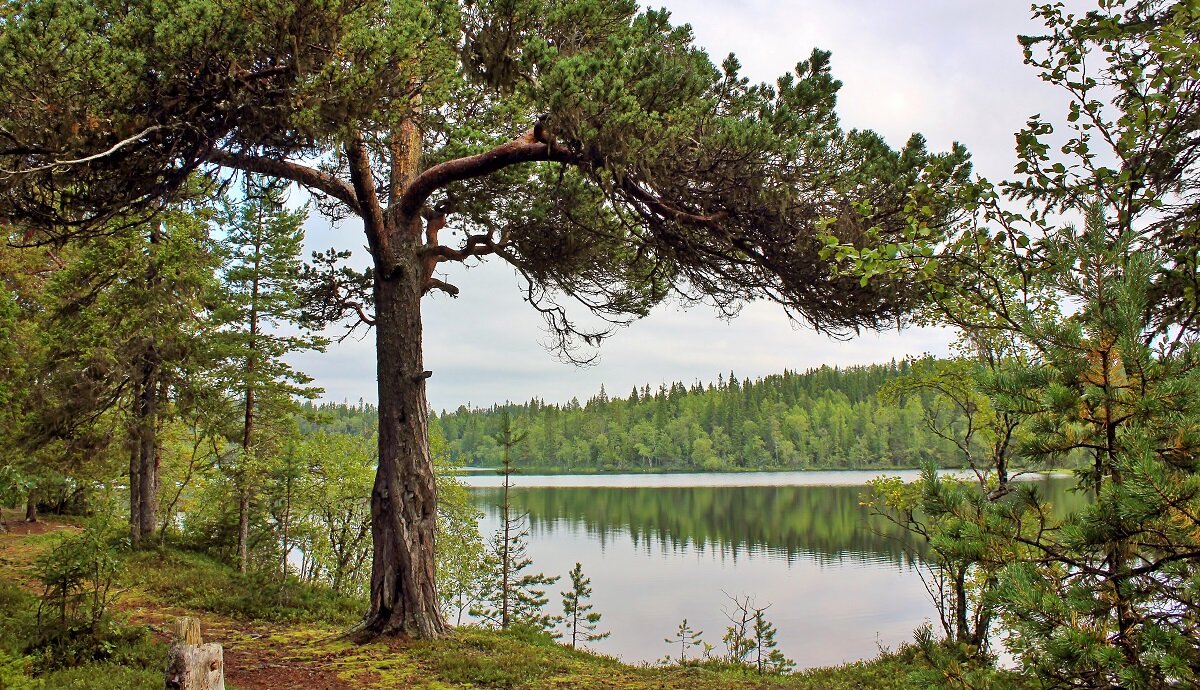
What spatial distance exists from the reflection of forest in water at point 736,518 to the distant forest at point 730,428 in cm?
2802

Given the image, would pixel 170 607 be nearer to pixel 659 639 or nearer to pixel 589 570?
pixel 659 639

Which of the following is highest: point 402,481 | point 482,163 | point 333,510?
point 482,163

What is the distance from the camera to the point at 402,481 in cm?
790

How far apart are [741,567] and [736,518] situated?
14.6m

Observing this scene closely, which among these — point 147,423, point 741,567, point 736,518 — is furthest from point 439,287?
point 736,518

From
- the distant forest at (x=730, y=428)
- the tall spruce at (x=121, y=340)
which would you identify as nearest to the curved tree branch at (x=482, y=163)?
the tall spruce at (x=121, y=340)

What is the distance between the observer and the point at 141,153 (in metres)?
5.68

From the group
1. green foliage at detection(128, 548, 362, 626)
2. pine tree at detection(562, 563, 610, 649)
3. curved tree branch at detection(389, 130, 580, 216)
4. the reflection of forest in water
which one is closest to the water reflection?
the reflection of forest in water

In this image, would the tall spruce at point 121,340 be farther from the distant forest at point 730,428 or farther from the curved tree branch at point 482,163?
the distant forest at point 730,428

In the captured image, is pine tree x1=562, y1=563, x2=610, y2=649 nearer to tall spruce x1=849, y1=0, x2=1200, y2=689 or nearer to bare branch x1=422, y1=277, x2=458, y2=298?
bare branch x1=422, y1=277, x2=458, y2=298

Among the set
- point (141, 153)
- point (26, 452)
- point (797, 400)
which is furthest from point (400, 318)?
point (797, 400)

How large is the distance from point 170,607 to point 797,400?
102 meters

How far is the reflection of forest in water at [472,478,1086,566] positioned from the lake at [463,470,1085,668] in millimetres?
96

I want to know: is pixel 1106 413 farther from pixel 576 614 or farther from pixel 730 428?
pixel 730 428
